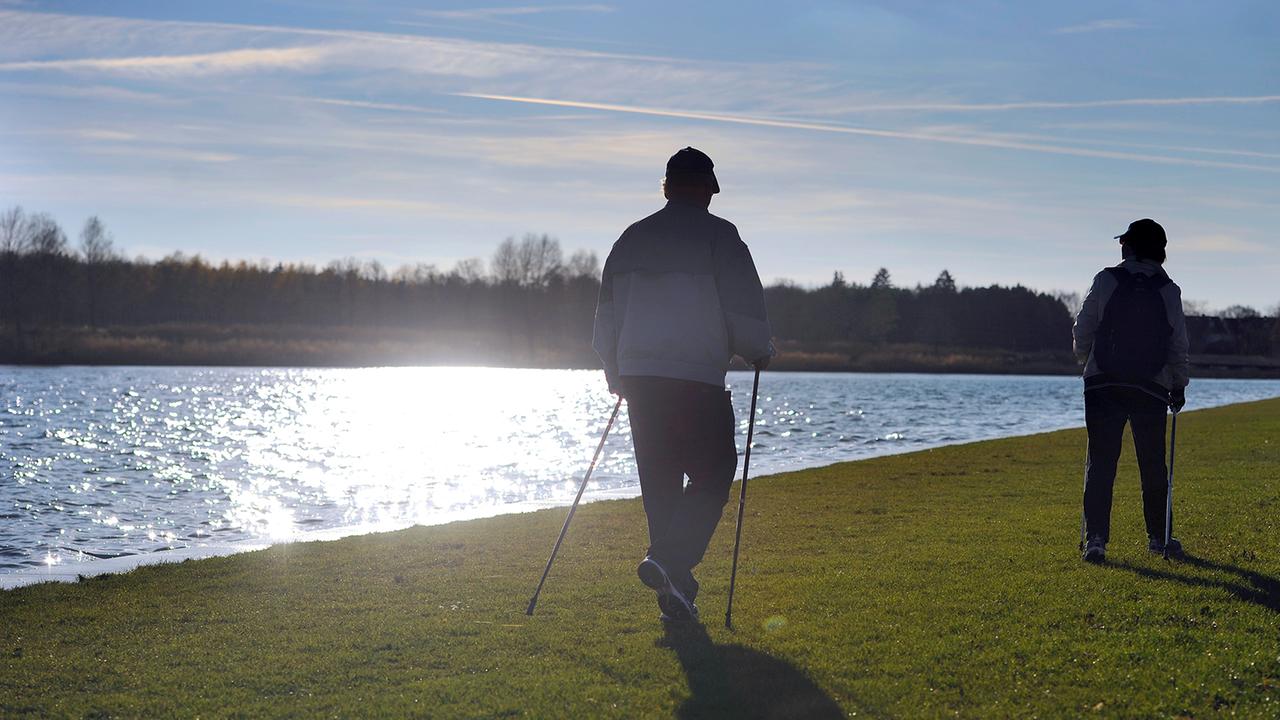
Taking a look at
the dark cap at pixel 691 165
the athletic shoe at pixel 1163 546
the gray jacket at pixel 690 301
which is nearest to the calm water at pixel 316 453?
the gray jacket at pixel 690 301

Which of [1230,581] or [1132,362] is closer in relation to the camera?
[1230,581]

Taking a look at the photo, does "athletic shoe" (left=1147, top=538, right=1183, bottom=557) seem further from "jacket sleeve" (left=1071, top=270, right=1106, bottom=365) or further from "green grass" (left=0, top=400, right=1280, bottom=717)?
"jacket sleeve" (left=1071, top=270, right=1106, bottom=365)

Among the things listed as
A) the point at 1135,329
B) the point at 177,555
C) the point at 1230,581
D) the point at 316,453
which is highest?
the point at 1135,329

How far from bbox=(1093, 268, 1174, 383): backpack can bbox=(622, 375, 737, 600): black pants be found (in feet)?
12.1

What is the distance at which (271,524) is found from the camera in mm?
16375

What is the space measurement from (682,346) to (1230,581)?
4.42m

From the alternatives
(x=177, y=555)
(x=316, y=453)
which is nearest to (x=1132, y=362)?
(x=177, y=555)

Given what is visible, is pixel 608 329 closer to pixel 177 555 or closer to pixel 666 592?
pixel 666 592

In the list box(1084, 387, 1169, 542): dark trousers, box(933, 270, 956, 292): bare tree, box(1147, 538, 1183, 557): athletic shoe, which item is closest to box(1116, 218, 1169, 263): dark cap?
box(1084, 387, 1169, 542): dark trousers

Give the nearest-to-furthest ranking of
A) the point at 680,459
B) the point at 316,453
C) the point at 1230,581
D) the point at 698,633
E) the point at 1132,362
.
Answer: the point at 680,459 → the point at 698,633 → the point at 1230,581 → the point at 1132,362 → the point at 316,453

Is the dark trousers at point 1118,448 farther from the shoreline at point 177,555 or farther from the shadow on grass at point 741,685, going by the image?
the shoreline at point 177,555

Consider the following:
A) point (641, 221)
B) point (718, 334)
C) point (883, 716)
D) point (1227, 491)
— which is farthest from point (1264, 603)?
point (1227, 491)

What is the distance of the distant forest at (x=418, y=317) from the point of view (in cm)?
10925

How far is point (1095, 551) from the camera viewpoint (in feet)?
28.3
